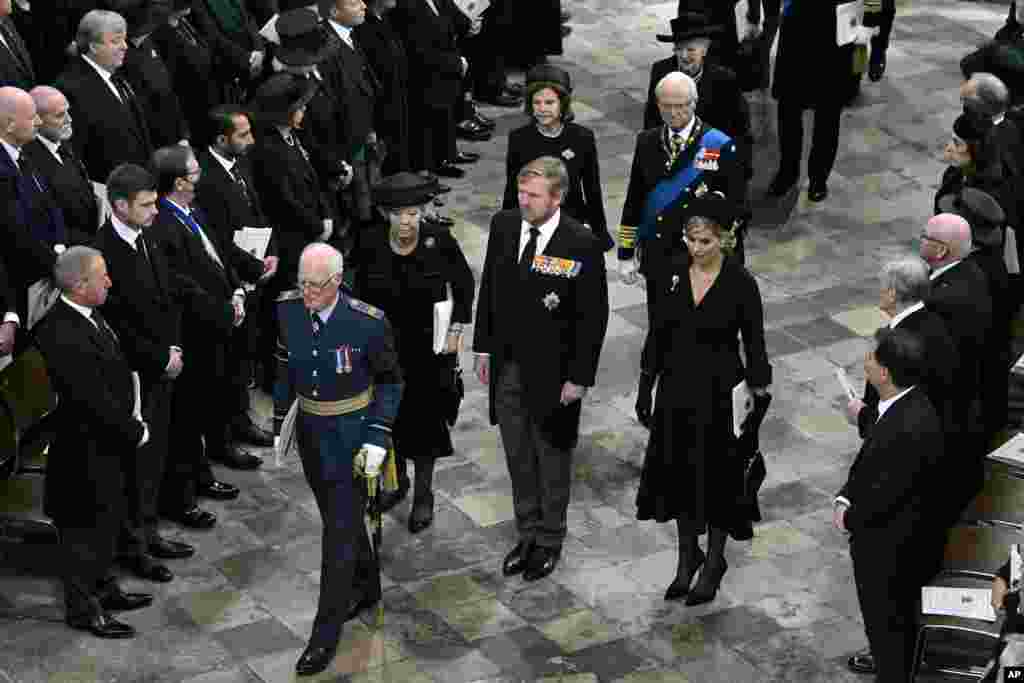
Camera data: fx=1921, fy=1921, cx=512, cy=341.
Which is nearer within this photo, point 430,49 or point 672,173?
point 672,173

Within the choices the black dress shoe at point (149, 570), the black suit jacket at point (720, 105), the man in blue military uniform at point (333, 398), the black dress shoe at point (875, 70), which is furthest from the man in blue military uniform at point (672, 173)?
the black dress shoe at point (875, 70)

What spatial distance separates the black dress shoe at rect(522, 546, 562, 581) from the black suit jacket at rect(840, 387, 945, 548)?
199cm

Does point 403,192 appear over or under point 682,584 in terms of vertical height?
over

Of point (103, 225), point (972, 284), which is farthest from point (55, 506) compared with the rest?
point (972, 284)

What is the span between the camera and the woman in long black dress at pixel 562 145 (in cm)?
1041

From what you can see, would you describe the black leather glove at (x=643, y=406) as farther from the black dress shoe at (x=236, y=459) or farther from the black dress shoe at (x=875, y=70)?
the black dress shoe at (x=875, y=70)

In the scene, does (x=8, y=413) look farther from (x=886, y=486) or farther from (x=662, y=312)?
(x=886, y=486)

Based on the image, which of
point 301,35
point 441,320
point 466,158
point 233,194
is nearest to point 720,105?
point 301,35

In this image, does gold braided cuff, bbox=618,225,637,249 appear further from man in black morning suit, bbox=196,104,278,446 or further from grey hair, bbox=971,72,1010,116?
grey hair, bbox=971,72,1010,116

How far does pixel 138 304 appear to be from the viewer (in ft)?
29.8

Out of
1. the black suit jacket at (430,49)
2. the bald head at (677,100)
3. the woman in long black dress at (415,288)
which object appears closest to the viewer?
the woman in long black dress at (415,288)

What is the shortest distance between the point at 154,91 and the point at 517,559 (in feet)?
11.1

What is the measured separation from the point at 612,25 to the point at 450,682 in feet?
32.0

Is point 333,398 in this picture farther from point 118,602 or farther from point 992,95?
point 992,95
